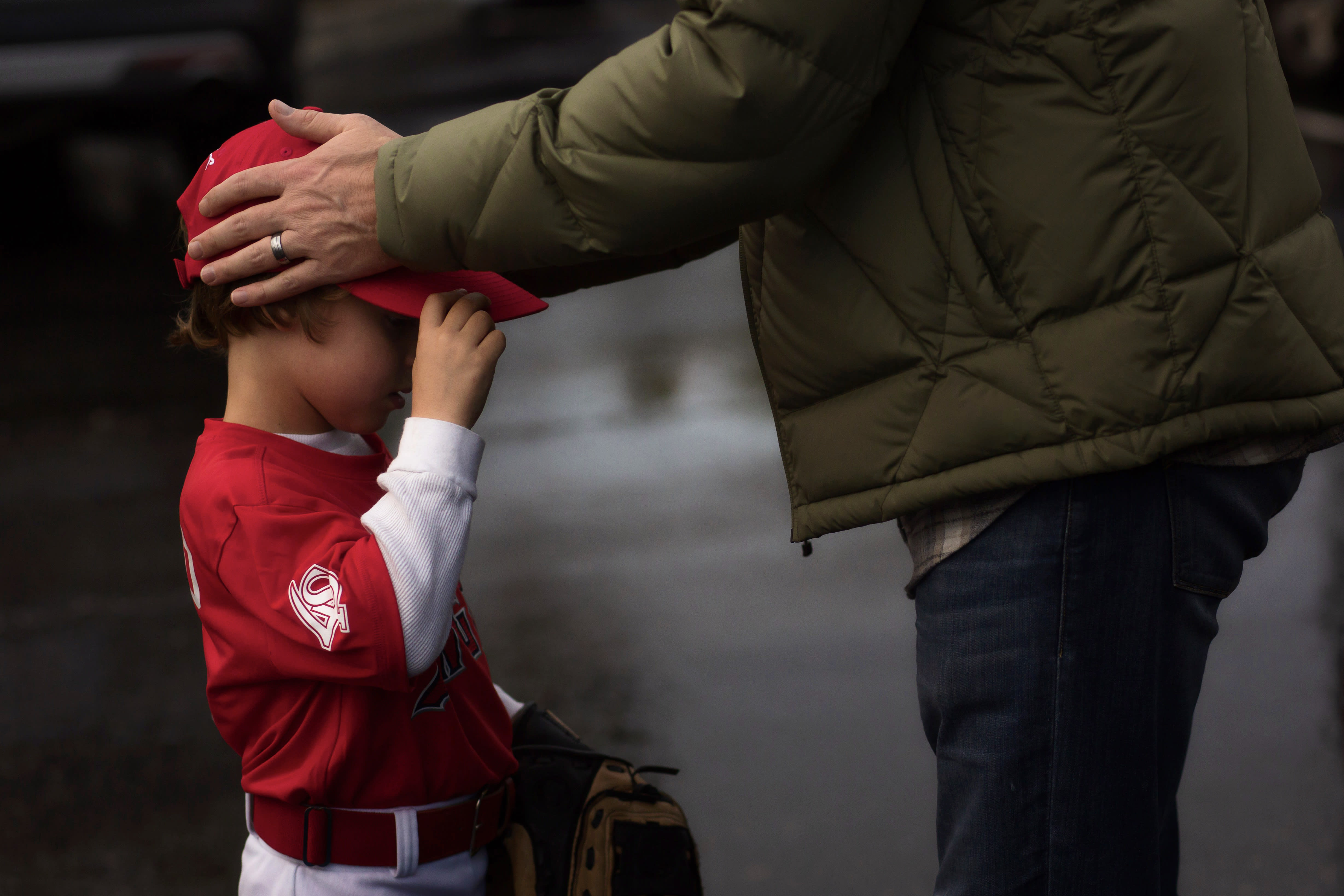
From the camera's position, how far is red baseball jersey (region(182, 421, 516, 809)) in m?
1.50

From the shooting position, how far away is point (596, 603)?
3775 millimetres

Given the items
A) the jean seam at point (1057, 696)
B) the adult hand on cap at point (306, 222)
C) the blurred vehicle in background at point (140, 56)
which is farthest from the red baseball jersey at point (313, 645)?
the blurred vehicle in background at point (140, 56)

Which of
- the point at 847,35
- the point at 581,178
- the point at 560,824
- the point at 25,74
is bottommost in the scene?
the point at 560,824

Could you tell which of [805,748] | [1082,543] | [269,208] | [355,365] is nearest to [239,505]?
[355,365]

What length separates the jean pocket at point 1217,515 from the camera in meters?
1.42

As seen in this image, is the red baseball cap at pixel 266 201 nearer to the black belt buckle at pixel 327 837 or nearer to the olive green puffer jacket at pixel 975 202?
the olive green puffer jacket at pixel 975 202

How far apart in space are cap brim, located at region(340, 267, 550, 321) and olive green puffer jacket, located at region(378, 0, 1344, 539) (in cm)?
12

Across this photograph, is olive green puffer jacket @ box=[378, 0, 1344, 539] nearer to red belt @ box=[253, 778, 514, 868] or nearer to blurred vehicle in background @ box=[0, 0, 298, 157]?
red belt @ box=[253, 778, 514, 868]

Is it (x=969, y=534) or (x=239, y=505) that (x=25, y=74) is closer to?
(x=239, y=505)

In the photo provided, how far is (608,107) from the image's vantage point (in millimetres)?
1334

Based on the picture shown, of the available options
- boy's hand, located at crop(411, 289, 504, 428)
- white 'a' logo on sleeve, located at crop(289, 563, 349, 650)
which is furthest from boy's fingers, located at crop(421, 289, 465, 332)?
white 'a' logo on sleeve, located at crop(289, 563, 349, 650)

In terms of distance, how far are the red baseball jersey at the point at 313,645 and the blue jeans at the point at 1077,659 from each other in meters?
0.65

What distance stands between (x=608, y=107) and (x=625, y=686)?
2260 millimetres

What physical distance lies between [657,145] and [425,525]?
0.53m
